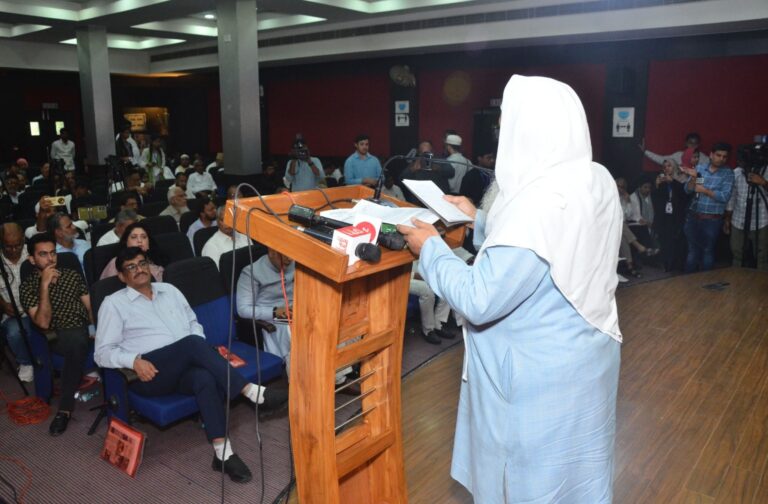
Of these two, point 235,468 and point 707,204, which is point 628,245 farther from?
point 235,468

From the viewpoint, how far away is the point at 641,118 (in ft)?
28.1

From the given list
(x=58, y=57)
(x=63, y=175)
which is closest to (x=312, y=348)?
(x=63, y=175)

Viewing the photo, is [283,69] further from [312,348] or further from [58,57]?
[312,348]

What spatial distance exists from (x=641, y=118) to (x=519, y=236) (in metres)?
8.13

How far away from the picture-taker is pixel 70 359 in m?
3.21

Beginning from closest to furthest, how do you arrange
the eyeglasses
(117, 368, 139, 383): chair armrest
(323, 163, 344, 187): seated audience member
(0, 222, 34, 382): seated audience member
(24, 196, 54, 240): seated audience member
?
(117, 368, 139, 383): chair armrest, the eyeglasses, (0, 222, 34, 382): seated audience member, (24, 196, 54, 240): seated audience member, (323, 163, 344, 187): seated audience member

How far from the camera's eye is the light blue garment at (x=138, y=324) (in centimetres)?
292

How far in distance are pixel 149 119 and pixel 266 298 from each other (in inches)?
A: 559

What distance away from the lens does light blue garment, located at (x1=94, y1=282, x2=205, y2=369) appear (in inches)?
115

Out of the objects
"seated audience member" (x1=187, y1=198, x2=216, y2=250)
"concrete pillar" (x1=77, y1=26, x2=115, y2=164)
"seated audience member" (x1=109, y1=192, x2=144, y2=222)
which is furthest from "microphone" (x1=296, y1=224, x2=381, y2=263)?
"concrete pillar" (x1=77, y1=26, x2=115, y2=164)

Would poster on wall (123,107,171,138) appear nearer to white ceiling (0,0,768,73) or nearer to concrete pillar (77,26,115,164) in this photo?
white ceiling (0,0,768,73)

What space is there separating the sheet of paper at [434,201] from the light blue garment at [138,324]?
186cm

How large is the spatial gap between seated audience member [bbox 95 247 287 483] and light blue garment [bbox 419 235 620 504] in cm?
149

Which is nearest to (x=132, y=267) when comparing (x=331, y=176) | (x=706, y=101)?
(x=331, y=176)
